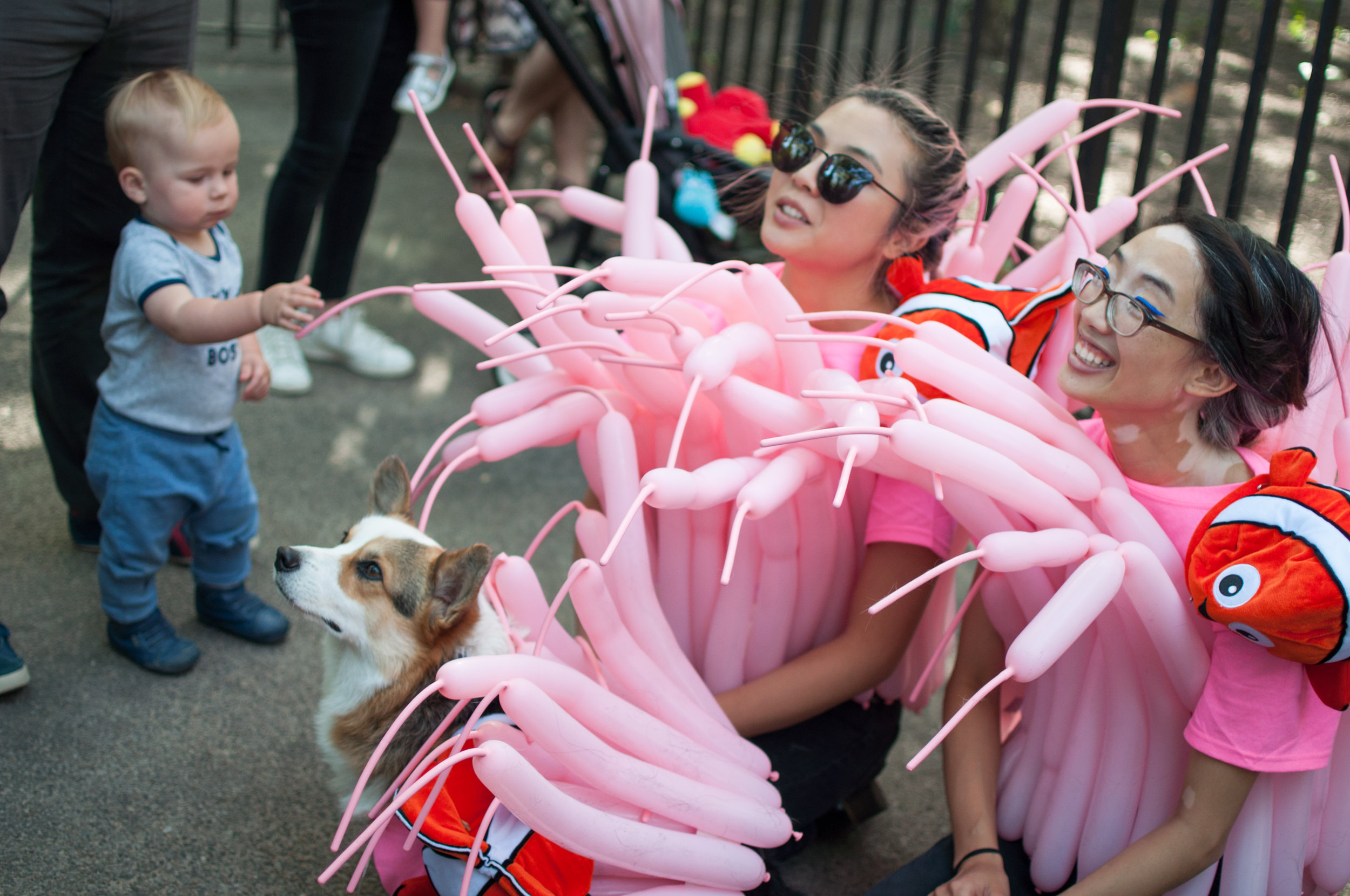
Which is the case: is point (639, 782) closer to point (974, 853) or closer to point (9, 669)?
point (974, 853)

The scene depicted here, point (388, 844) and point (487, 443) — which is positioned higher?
point (487, 443)

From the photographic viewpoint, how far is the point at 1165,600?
1311mm

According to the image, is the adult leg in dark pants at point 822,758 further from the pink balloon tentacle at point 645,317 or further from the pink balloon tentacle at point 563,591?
the pink balloon tentacle at point 645,317

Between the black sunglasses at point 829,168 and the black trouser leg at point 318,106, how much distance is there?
1.57 metres

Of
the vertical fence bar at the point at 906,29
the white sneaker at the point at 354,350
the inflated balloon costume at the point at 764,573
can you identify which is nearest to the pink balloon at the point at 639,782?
the inflated balloon costume at the point at 764,573

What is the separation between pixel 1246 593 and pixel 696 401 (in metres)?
0.76

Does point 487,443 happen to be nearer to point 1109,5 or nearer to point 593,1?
point 593,1

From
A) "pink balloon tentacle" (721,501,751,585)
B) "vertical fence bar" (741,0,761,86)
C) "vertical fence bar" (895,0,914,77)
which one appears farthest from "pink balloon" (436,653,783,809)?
"vertical fence bar" (741,0,761,86)

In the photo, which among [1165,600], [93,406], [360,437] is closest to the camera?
[1165,600]

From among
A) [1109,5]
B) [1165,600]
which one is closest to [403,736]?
[1165,600]

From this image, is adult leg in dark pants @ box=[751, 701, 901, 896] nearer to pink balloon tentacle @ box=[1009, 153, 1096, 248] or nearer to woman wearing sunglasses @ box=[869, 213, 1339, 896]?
woman wearing sunglasses @ box=[869, 213, 1339, 896]

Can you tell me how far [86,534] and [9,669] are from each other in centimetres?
53

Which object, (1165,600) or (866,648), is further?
(866,648)

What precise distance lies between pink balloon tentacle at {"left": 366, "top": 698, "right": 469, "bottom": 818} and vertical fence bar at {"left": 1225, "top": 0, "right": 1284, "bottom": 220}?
223cm
